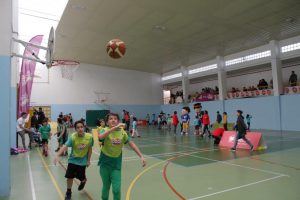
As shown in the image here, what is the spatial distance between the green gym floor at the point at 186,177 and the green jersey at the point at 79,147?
0.81 meters

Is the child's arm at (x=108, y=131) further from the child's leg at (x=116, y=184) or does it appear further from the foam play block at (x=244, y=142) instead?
the foam play block at (x=244, y=142)

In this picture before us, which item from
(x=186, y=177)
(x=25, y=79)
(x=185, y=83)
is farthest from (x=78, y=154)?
(x=185, y=83)

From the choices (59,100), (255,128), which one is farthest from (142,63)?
(255,128)

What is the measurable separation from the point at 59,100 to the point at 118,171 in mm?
26292

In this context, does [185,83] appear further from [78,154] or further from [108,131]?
[108,131]

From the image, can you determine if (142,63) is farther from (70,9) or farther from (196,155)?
(196,155)

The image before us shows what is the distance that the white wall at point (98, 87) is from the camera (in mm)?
27953

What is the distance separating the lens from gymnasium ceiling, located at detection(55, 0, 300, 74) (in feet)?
47.3

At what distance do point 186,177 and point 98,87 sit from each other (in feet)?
83.9

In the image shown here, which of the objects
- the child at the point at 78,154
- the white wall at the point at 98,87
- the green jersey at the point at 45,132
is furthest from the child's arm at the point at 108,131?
the white wall at the point at 98,87

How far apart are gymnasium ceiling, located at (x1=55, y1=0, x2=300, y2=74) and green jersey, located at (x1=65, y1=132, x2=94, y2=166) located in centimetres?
1095

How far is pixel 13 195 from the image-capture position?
5.45 meters

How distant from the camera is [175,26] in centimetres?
1748

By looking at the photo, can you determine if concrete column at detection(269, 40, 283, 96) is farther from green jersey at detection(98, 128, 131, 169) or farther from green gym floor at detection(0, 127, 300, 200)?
green jersey at detection(98, 128, 131, 169)
